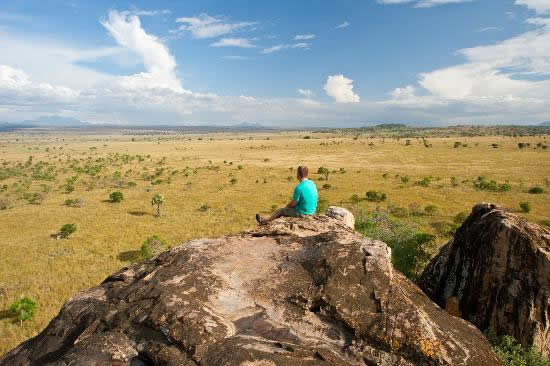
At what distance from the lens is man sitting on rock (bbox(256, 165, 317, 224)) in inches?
452

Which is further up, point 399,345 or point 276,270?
point 276,270

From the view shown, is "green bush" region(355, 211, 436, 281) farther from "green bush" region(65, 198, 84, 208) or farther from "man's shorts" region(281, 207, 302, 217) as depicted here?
"green bush" region(65, 198, 84, 208)

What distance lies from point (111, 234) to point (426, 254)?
22421mm

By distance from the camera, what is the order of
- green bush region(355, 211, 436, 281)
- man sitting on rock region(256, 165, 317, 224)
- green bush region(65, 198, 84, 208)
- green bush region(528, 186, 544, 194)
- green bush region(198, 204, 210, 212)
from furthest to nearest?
green bush region(528, 186, 544, 194)
green bush region(65, 198, 84, 208)
green bush region(198, 204, 210, 212)
green bush region(355, 211, 436, 281)
man sitting on rock region(256, 165, 317, 224)

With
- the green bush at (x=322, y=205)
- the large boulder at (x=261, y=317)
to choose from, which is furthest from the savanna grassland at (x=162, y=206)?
the large boulder at (x=261, y=317)

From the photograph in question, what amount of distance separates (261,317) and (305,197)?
564cm

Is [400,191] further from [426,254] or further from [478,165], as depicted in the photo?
[478,165]

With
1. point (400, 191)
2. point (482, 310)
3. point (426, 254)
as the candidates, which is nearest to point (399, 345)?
point (482, 310)

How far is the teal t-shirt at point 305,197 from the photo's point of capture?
37.7ft

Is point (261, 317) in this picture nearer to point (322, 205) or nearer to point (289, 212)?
point (289, 212)

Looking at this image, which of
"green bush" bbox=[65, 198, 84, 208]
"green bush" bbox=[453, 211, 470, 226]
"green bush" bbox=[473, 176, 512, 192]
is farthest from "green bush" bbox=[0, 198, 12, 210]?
"green bush" bbox=[473, 176, 512, 192]

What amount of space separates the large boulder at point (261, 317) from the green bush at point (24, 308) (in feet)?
32.2

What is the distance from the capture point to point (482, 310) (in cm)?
950

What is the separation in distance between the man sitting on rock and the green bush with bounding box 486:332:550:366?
5.93m
